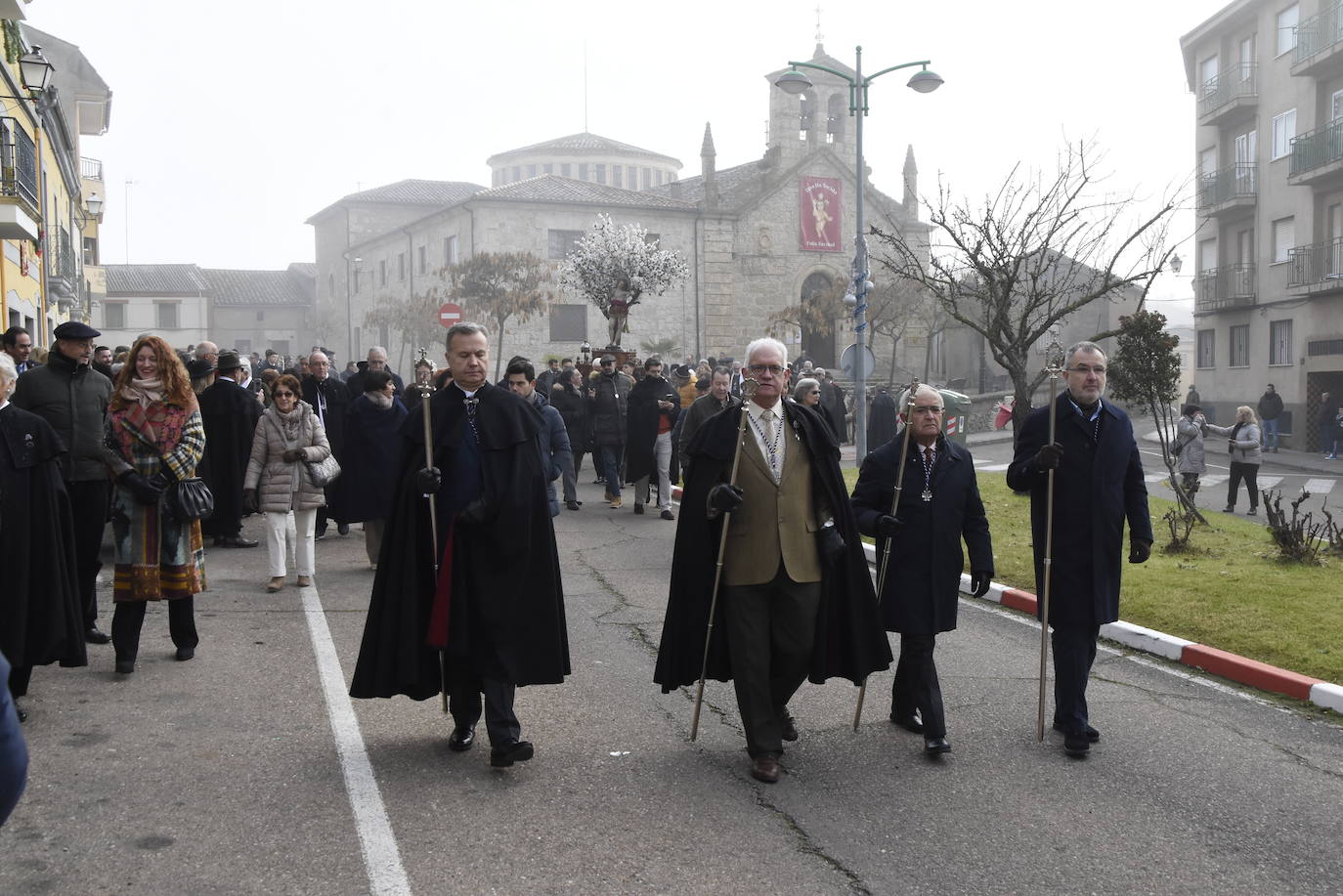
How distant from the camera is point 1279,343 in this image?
3409 cm

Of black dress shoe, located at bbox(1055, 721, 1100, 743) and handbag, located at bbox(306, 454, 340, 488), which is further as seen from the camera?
handbag, located at bbox(306, 454, 340, 488)

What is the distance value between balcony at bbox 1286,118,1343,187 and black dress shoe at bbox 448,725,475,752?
30.2m

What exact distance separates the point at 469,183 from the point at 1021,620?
6937 cm

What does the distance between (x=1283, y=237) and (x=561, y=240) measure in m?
26.5

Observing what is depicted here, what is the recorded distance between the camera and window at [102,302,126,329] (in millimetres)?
74581

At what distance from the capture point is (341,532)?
42.7 feet

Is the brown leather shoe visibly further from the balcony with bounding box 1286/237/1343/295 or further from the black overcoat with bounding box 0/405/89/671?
the balcony with bounding box 1286/237/1343/295

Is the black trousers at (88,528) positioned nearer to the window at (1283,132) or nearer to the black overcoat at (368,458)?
the black overcoat at (368,458)

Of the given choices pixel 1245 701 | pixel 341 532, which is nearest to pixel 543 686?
pixel 1245 701

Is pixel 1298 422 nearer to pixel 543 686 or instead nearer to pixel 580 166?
pixel 543 686

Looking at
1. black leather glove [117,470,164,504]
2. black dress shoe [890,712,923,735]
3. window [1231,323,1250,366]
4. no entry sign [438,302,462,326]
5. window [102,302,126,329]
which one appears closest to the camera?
black dress shoe [890,712,923,735]

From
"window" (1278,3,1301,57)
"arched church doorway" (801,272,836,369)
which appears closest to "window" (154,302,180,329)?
"arched church doorway" (801,272,836,369)

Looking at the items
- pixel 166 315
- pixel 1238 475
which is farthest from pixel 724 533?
pixel 166 315

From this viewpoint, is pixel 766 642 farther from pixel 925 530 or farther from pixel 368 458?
pixel 368 458
